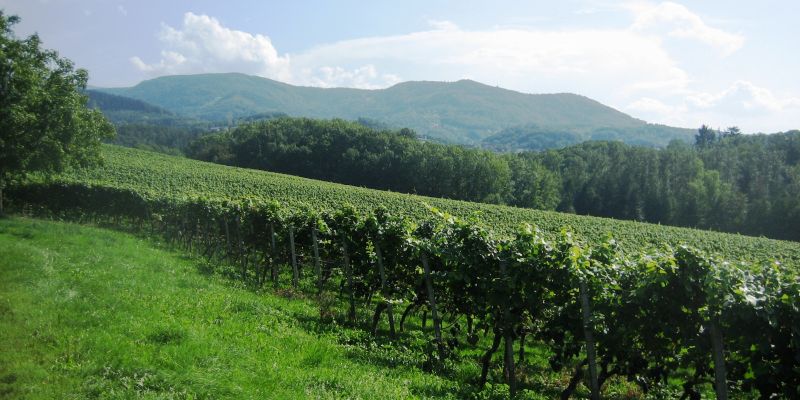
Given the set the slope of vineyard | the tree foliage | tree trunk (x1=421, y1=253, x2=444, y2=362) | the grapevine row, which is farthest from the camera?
the slope of vineyard

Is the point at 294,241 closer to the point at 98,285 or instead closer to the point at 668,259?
the point at 98,285

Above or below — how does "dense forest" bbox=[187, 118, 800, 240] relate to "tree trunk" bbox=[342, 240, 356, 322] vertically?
above

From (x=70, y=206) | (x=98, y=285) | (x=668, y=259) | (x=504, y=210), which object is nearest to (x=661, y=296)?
(x=668, y=259)

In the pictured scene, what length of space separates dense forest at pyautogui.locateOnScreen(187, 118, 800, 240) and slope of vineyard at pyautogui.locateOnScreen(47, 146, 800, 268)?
142ft

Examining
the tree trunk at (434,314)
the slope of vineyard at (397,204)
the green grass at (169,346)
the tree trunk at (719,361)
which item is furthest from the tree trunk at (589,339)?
the slope of vineyard at (397,204)

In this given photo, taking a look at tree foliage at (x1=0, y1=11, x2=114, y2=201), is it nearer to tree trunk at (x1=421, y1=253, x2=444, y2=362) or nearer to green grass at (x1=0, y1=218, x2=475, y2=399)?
green grass at (x1=0, y1=218, x2=475, y2=399)

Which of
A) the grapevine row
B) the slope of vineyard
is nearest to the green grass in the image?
the grapevine row

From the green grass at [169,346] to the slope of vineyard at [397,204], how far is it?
24.8m

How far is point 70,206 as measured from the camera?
35.8 m

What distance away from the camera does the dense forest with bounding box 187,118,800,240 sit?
9644cm

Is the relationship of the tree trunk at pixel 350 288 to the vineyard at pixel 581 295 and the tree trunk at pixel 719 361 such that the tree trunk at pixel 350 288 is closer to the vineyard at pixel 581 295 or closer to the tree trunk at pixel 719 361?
the vineyard at pixel 581 295

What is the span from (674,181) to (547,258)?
363ft

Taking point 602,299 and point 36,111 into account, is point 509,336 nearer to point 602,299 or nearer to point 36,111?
point 602,299

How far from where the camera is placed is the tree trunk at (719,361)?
6.09 meters
